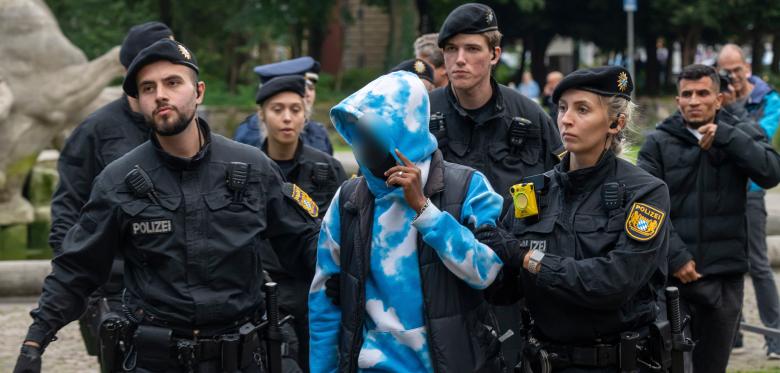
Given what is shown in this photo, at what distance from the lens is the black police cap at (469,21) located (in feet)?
20.1

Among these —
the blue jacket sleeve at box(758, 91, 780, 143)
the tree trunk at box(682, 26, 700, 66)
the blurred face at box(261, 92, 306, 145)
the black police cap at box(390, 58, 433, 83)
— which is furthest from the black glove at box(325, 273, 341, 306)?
the tree trunk at box(682, 26, 700, 66)

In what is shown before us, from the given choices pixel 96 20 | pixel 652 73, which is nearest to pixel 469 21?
pixel 96 20

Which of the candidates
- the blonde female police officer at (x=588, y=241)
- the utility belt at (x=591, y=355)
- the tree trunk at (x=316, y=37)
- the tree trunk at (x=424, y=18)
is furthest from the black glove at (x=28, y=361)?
the tree trunk at (x=424, y=18)

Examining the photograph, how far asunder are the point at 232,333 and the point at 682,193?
2.92 metres

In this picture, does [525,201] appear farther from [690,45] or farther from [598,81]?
[690,45]

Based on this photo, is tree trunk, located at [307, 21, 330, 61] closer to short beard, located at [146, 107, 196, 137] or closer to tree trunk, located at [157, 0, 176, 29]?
tree trunk, located at [157, 0, 176, 29]

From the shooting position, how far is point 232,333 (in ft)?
16.0

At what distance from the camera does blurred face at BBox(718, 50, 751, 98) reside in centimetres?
943

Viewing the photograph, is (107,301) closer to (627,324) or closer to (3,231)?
(627,324)

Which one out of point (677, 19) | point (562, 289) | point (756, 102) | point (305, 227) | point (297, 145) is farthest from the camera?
point (677, 19)

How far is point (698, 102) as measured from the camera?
265 inches

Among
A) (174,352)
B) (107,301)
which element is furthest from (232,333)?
(107,301)

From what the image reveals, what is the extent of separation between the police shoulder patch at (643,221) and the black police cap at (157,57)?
176cm

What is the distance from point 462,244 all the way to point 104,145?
2.95 m
